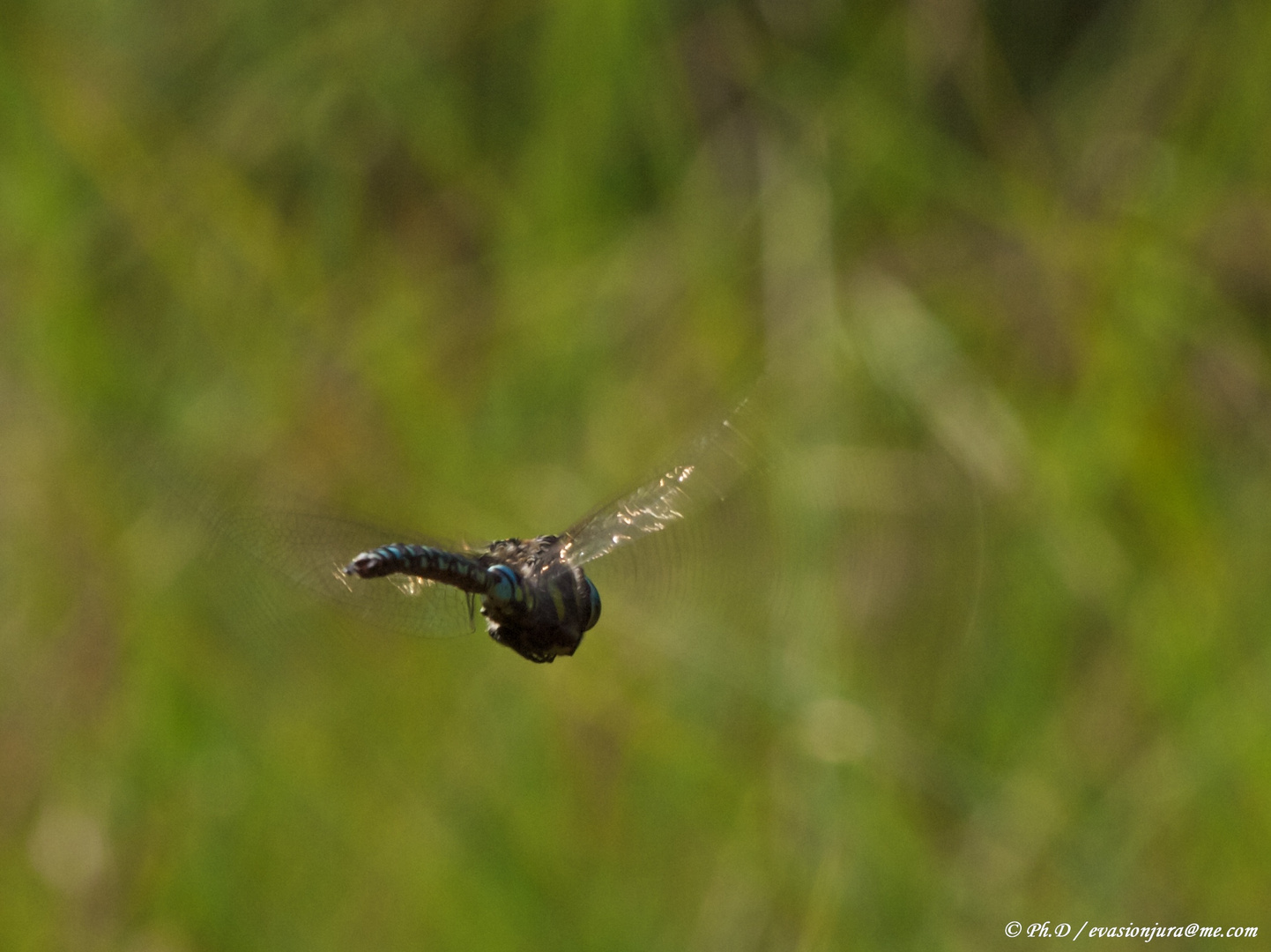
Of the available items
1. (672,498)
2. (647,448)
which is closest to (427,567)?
(672,498)

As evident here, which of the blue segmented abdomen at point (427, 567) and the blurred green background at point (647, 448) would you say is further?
the blurred green background at point (647, 448)

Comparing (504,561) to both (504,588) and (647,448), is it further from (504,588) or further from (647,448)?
(647,448)

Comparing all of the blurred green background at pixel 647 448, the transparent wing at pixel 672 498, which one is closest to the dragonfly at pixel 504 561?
the transparent wing at pixel 672 498

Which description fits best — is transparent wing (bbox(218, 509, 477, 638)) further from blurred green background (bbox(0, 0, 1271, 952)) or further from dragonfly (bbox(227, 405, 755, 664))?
blurred green background (bbox(0, 0, 1271, 952))

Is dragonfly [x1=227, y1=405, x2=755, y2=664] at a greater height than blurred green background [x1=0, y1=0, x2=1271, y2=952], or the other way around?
blurred green background [x1=0, y1=0, x2=1271, y2=952]

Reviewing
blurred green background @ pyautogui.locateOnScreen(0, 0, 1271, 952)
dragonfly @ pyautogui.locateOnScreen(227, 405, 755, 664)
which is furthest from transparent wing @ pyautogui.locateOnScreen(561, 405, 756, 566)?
blurred green background @ pyautogui.locateOnScreen(0, 0, 1271, 952)

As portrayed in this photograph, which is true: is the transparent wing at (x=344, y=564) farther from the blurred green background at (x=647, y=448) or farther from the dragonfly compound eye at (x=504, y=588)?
the blurred green background at (x=647, y=448)

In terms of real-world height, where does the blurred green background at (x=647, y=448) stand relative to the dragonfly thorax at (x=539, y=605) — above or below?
above

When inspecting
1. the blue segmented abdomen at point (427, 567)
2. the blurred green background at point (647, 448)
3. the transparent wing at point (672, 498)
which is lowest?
the blue segmented abdomen at point (427, 567)
